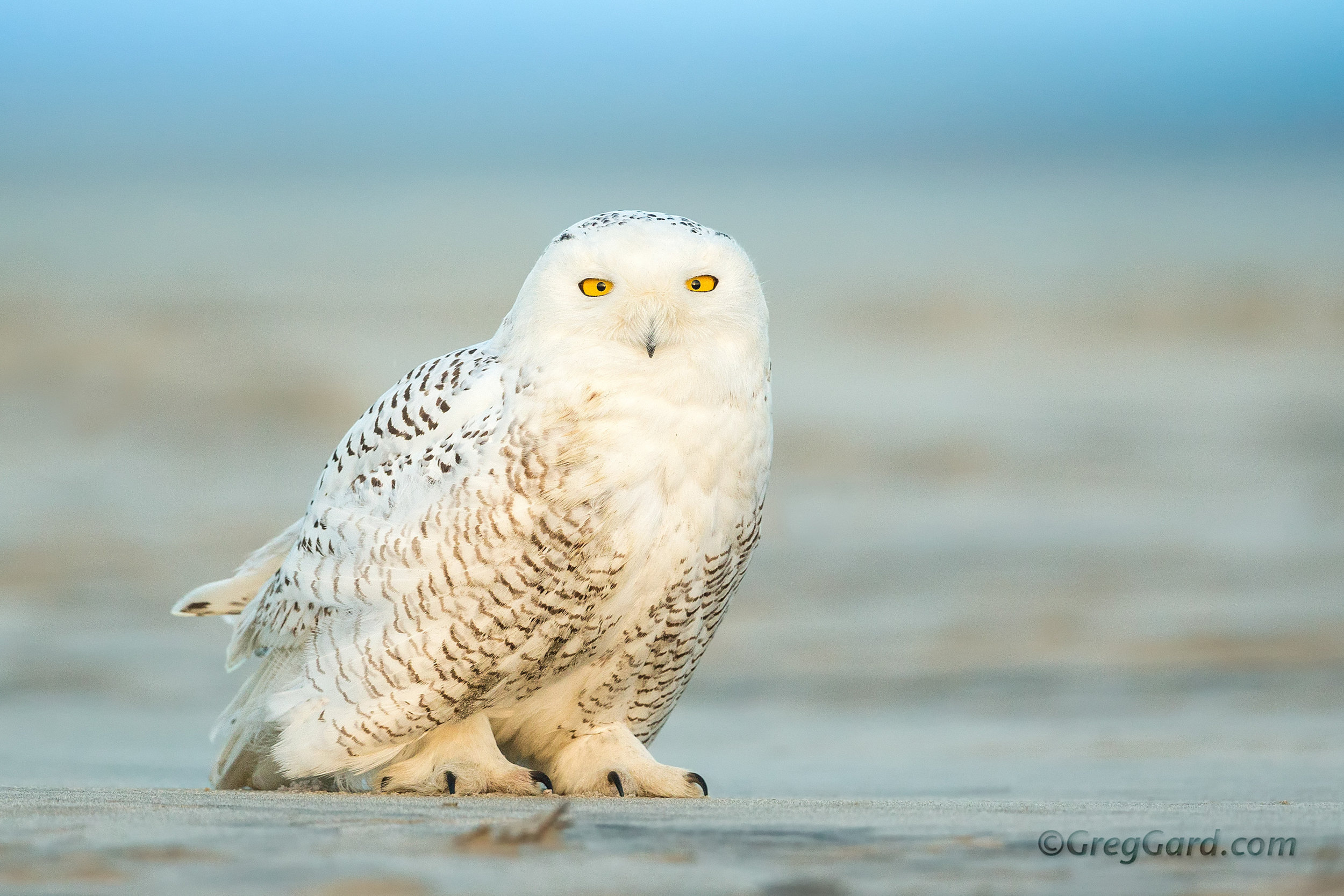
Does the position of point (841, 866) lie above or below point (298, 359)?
below

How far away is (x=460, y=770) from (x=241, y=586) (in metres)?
1.18

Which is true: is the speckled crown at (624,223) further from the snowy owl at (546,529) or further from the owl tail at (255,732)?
the owl tail at (255,732)

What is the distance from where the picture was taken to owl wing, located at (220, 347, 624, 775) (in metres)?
4.27

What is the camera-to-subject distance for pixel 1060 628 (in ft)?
32.3

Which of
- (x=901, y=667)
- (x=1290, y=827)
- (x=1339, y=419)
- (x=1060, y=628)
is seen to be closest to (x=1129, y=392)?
(x=1339, y=419)

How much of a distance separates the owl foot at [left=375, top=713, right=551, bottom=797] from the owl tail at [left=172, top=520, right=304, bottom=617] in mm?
896

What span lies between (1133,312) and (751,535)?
16.0m

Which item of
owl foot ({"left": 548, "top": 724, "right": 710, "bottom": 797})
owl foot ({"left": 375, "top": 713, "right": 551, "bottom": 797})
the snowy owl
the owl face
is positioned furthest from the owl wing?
owl foot ({"left": 548, "top": 724, "right": 710, "bottom": 797})

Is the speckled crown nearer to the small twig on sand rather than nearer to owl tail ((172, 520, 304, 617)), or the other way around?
owl tail ((172, 520, 304, 617))

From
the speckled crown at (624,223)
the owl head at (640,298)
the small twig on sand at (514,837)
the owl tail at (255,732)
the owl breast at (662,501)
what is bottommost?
the small twig on sand at (514,837)

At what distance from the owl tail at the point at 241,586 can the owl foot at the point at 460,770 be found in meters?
0.90

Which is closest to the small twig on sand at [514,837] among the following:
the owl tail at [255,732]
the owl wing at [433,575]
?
the owl wing at [433,575]

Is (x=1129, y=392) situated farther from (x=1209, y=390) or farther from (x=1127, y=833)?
(x=1127, y=833)

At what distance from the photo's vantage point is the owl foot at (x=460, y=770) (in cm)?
453
